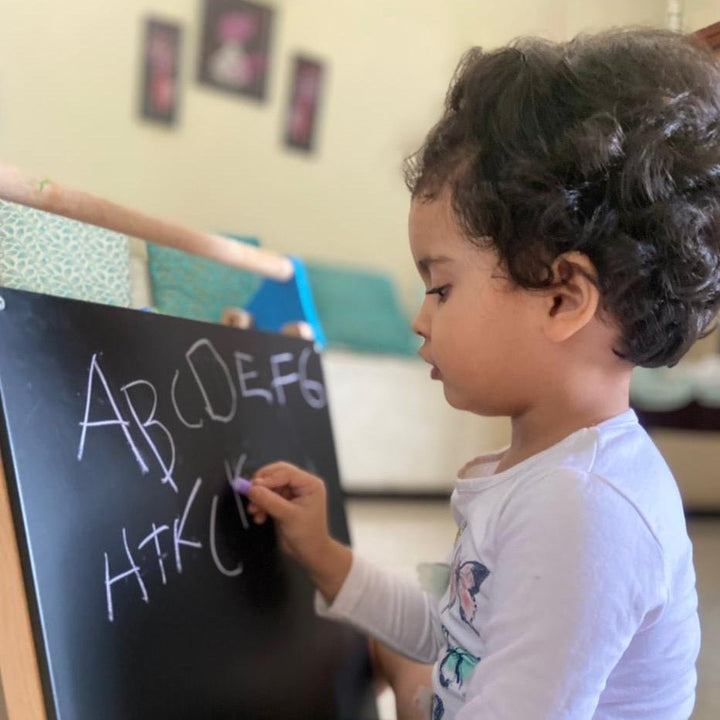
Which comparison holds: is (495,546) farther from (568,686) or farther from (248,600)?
(248,600)

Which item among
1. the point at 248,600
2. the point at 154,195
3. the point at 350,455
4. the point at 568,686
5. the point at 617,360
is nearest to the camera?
the point at 568,686

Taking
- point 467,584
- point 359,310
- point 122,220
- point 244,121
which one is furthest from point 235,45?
point 467,584

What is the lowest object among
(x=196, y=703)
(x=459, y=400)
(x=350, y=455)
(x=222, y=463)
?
(x=350, y=455)

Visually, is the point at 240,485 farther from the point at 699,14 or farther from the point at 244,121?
the point at 244,121

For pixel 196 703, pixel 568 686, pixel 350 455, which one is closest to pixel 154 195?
pixel 350 455

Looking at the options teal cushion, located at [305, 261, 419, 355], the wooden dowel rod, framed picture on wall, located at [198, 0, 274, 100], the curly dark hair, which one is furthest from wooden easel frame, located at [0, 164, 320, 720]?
framed picture on wall, located at [198, 0, 274, 100]

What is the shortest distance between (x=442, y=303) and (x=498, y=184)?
96 mm

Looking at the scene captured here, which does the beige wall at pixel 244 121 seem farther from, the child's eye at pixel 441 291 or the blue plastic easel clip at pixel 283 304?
the child's eye at pixel 441 291

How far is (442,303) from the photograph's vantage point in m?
0.61

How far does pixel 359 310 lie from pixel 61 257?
7.57 ft

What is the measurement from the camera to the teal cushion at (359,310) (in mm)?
2930

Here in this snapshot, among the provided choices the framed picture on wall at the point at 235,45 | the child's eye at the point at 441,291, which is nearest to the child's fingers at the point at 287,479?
the child's eye at the point at 441,291

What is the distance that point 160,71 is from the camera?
2.94 meters

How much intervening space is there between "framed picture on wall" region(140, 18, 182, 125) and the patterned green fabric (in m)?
2.31
